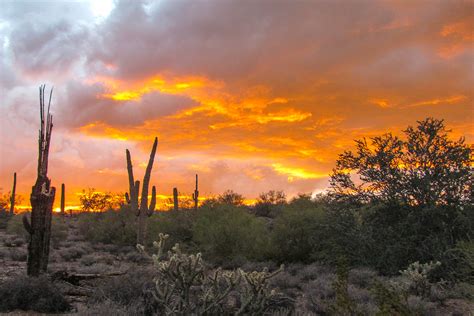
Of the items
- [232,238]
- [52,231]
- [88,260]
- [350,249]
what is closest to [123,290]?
[350,249]

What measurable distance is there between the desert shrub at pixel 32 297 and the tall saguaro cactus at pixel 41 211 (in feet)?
8.57

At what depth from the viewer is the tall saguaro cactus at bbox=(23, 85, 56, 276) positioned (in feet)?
45.9

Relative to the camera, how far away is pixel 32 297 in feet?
35.8

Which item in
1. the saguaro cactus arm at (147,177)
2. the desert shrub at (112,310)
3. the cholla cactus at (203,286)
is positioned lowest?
the desert shrub at (112,310)

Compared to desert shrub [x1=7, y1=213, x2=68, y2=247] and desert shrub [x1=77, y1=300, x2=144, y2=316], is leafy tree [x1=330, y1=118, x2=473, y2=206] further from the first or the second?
desert shrub [x1=7, y1=213, x2=68, y2=247]

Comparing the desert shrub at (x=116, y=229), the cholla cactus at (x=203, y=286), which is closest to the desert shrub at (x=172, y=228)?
the desert shrub at (x=116, y=229)

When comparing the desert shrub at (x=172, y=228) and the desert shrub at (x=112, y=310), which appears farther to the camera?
the desert shrub at (x=172, y=228)

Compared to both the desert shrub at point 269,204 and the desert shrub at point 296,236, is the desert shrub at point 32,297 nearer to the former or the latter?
the desert shrub at point 296,236

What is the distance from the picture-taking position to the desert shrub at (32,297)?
1063cm

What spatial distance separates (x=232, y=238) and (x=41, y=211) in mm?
10041

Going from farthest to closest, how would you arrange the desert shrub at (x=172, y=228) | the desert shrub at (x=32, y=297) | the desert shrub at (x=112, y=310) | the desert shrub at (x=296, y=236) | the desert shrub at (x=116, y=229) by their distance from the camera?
the desert shrub at (x=116, y=229) → the desert shrub at (x=172, y=228) → the desert shrub at (x=296, y=236) → the desert shrub at (x=32, y=297) → the desert shrub at (x=112, y=310)

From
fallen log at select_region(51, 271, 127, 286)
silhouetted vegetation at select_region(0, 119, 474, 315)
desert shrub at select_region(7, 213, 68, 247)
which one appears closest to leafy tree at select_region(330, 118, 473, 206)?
silhouetted vegetation at select_region(0, 119, 474, 315)

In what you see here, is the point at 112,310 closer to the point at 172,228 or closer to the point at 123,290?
the point at 123,290

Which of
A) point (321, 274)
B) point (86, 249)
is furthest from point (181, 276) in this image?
point (86, 249)
